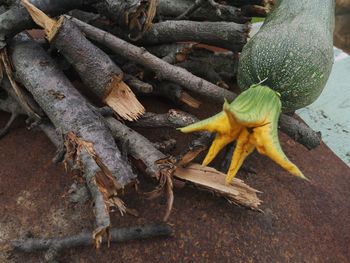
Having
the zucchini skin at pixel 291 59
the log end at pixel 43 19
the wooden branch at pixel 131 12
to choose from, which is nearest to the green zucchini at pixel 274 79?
the zucchini skin at pixel 291 59

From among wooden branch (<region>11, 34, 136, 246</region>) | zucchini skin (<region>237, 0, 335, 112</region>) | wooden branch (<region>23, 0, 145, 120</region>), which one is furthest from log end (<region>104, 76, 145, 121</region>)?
zucchini skin (<region>237, 0, 335, 112</region>)

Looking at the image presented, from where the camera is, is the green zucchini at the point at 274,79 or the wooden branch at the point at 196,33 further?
the wooden branch at the point at 196,33

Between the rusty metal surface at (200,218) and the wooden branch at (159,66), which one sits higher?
the wooden branch at (159,66)

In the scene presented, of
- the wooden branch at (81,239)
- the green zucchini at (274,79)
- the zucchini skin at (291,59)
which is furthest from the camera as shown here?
the zucchini skin at (291,59)

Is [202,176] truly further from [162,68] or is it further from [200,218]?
[162,68]

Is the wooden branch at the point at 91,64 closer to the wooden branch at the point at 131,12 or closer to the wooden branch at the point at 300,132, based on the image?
the wooden branch at the point at 131,12
